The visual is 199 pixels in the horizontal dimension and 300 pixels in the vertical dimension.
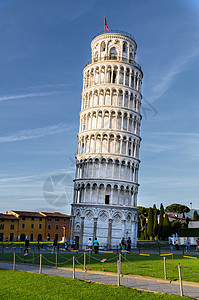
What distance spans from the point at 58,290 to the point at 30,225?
75.6 m

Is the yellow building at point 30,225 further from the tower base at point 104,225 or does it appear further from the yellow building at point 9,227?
the tower base at point 104,225

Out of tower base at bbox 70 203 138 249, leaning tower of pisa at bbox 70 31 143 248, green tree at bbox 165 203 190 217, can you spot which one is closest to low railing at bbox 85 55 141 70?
leaning tower of pisa at bbox 70 31 143 248

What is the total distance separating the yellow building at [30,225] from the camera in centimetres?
8362

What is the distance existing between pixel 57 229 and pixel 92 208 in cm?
4480

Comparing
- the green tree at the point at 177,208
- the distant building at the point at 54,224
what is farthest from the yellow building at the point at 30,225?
the green tree at the point at 177,208

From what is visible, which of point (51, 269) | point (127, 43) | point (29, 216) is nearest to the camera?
point (51, 269)

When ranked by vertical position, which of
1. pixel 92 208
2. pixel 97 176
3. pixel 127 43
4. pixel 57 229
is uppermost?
pixel 127 43

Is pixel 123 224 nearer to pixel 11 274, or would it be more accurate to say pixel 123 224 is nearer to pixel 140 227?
pixel 11 274

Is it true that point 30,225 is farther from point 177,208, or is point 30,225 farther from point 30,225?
point 177,208

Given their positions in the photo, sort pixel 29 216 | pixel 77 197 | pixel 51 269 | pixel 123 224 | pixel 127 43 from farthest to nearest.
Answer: pixel 29 216, pixel 127 43, pixel 77 197, pixel 123 224, pixel 51 269

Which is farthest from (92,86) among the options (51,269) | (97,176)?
(51,269)

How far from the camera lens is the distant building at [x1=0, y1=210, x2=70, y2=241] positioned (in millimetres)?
81000

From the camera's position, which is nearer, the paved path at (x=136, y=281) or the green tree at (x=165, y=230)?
the paved path at (x=136, y=281)

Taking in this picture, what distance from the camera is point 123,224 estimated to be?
48906 mm
